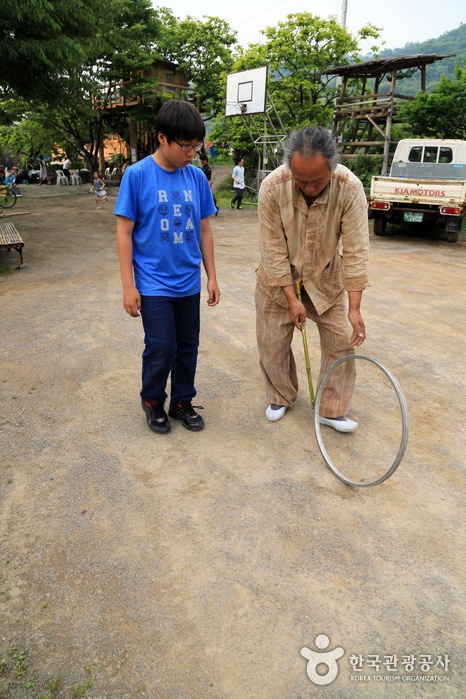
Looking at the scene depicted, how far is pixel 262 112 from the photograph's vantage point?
1802cm

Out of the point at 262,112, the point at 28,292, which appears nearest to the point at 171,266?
the point at 28,292

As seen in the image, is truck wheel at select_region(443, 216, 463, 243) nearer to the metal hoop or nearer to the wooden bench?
the wooden bench

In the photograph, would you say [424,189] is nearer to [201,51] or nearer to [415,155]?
[415,155]

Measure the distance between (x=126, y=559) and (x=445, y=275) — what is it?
6.95 m

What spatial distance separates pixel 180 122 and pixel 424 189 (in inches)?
336

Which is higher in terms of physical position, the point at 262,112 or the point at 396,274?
the point at 262,112

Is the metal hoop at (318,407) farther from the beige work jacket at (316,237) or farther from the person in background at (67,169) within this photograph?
the person in background at (67,169)

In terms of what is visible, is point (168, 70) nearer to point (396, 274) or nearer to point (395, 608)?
point (396, 274)

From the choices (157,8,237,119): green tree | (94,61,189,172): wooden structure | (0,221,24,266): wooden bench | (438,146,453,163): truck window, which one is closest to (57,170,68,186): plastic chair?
(94,61,189,172): wooden structure

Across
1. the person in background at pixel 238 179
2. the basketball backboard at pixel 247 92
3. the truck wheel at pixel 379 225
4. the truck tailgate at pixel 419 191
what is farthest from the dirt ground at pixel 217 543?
the basketball backboard at pixel 247 92

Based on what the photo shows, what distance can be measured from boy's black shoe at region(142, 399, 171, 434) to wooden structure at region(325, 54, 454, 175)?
15.6 m

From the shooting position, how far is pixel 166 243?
9.32 ft

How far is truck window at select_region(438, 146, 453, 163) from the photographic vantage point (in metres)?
11.4

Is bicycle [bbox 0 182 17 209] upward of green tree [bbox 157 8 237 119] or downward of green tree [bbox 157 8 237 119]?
downward
